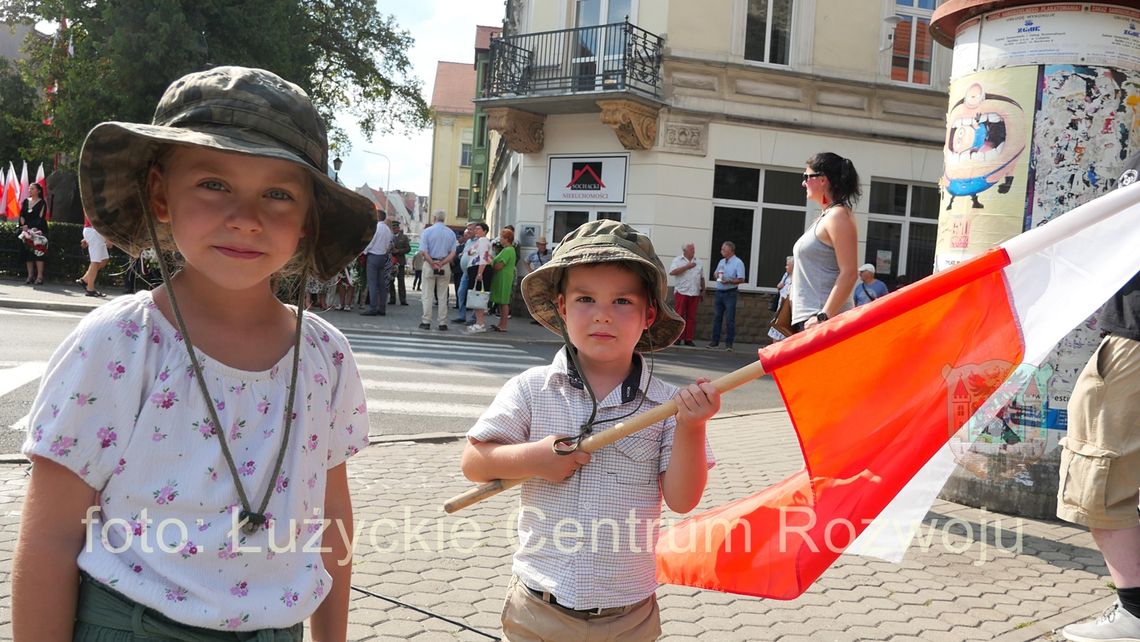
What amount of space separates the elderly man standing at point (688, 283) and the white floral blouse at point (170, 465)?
16.9 meters

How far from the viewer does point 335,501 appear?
206 centimetres

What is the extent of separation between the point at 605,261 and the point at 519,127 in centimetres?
1909

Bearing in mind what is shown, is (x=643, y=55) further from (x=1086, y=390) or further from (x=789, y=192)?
(x=1086, y=390)

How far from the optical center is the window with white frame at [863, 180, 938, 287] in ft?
71.3

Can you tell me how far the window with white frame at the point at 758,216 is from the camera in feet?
68.2

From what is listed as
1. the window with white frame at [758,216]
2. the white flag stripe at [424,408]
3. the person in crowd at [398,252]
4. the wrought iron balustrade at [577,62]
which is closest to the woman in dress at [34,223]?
the person in crowd at [398,252]

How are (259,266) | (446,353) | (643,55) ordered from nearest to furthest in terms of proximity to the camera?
(259,266) → (446,353) → (643,55)

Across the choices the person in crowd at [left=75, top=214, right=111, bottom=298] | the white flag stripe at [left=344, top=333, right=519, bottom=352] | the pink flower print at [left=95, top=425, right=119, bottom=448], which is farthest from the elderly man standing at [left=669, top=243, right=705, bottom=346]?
the pink flower print at [left=95, top=425, right=119, bottom=448]

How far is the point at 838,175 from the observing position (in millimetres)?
5996

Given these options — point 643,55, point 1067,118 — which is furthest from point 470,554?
point 643,55

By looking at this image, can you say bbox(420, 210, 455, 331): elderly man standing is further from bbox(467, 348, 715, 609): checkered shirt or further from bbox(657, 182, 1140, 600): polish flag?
bbox(657, 182, 1140, 600): polish flag

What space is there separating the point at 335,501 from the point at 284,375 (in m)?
0.37

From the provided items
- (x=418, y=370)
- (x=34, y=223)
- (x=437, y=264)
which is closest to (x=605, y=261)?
(x=418, y=370)

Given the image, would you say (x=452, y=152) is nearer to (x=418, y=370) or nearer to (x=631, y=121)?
(x=631, y=121)
